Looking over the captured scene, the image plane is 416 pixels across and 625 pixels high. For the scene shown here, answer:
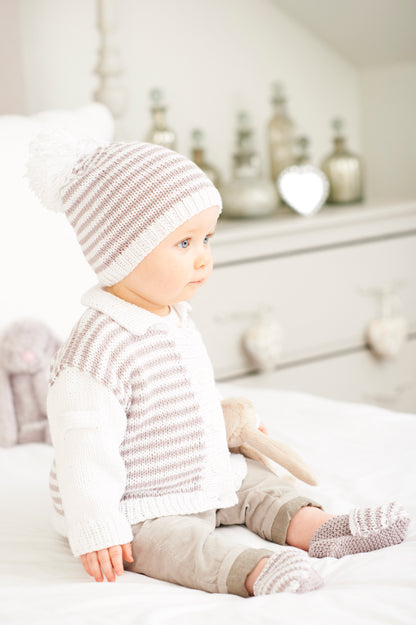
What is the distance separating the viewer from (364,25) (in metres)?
2.40

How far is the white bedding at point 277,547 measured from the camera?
2.46 feet

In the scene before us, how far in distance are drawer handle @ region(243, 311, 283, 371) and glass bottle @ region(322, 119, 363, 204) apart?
0.51 meters

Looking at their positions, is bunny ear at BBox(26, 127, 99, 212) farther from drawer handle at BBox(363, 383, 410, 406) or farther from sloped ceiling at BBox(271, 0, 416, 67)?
sloped ceiling at BBox(271, 0, 416, 67)

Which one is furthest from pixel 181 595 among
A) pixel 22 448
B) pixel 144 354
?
pixel 22 448

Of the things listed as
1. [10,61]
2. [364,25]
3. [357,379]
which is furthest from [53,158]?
[364,25]

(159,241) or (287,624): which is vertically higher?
(159,241)

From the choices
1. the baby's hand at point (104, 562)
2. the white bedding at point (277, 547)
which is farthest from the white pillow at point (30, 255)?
the baby's hand at point (104, 562)

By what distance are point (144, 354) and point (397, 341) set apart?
1.31 metres

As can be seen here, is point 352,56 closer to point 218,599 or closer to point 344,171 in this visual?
point 344,171

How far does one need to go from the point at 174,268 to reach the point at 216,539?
318 mm

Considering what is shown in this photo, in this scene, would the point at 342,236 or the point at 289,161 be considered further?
the point at 289,161

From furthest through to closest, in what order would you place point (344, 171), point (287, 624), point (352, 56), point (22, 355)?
point (352, 56) → point (344, 171) → point (22, 355) → point (287, 624)

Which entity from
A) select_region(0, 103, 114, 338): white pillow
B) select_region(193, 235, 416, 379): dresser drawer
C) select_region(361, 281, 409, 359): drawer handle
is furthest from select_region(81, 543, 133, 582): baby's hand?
select_region(361, 281, 409, 359): drawer handle

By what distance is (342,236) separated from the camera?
209 cm
